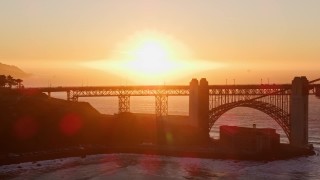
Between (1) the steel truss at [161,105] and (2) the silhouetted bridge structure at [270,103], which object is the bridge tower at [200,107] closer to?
(2) the silhouetted bridge structure at [270,103]

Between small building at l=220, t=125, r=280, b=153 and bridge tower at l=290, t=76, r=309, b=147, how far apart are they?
165 inches

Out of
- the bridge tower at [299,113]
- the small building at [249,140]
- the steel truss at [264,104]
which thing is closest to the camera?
the small building at [249,140]

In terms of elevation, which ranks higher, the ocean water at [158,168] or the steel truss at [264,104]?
the steel truss at [264,104]

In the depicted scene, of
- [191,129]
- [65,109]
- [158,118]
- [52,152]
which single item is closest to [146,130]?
[158,118]

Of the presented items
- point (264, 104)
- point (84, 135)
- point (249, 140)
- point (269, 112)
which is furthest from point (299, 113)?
point (84, 135)

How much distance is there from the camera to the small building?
8756cm

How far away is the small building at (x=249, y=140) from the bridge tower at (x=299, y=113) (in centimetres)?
420

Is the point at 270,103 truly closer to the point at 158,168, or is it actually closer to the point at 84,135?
Result: the point at 158,168

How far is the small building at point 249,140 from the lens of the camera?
287 ft

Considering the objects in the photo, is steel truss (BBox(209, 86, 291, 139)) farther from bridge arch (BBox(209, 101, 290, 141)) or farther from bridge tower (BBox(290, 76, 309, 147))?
bridge tower (BBox(290, 76, 309, 147))

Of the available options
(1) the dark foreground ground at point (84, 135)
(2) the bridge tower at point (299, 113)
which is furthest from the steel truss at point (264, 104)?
(1) the dark foreground ground at point (84, 135)

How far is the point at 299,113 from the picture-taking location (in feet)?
303

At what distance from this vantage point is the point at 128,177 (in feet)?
225

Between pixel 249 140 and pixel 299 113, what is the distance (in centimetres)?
1171
